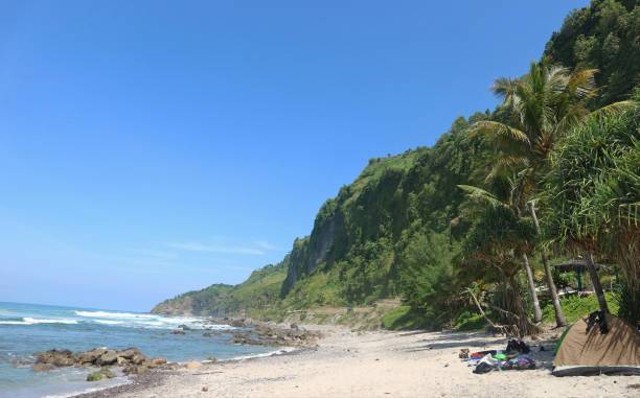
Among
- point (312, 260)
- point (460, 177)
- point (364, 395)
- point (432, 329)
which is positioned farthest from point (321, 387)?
point (312, 260)

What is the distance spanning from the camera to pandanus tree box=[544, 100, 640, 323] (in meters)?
9.95

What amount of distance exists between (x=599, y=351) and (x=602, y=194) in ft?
10.1

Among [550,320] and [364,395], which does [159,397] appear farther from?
[550,320]

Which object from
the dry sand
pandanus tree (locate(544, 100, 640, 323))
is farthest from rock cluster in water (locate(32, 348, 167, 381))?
pandanus tree (locate(544, 100, 640, 323))

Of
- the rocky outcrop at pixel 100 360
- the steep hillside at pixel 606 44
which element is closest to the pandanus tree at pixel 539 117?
the rocky outcrop at pixel 100 360

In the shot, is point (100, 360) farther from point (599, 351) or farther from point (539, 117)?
point (539, 117)

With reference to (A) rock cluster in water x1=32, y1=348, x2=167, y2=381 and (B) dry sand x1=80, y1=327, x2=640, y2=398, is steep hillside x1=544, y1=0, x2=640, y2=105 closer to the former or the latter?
(B) dry sand x1=80, y1=327, x2=640, y2=398

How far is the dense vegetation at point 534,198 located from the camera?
36.4 ft

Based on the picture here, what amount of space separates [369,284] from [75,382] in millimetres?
64677

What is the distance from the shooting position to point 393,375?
13352mm

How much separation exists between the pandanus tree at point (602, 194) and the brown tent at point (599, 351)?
1275 mm

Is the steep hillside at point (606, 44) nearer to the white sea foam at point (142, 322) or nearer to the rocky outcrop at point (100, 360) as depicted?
the rocky outcrop at point (100, 360)

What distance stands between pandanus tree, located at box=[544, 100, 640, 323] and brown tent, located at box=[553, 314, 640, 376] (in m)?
1.28

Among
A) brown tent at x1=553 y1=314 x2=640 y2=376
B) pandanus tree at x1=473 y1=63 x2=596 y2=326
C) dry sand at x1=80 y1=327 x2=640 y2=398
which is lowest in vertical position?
dry sand at x1=80 y1=327 x2=640 y2=398
